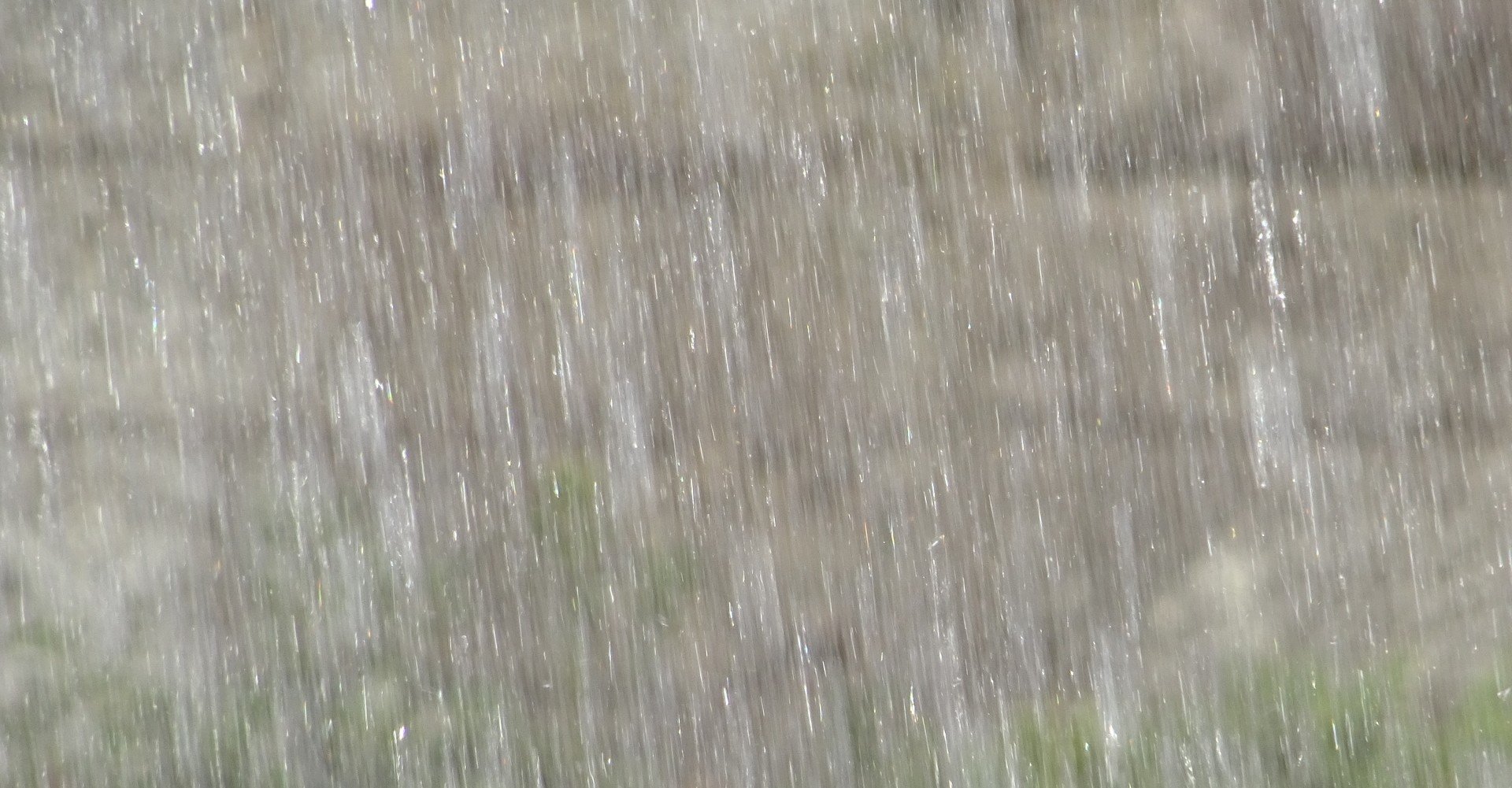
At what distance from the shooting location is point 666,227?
2049 mm

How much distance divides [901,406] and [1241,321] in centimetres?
50

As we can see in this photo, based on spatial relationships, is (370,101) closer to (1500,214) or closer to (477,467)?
(477,467)

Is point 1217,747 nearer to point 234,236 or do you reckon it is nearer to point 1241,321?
point 1241,321

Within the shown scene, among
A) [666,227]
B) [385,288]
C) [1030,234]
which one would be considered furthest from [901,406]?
[385,288]

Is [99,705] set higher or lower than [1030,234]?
lower

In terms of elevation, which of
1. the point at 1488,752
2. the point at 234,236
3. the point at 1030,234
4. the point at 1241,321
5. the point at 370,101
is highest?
the point at 370,101

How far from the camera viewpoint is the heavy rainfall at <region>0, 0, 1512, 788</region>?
196cm

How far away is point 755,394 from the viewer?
203 centimetres

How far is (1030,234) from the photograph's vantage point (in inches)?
78.7

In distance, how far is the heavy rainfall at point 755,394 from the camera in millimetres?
1958

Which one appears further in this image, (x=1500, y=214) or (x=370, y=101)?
(x=370, y=101)

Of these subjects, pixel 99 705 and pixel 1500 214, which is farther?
pixel 99 705

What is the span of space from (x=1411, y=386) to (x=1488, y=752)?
1.75 feet

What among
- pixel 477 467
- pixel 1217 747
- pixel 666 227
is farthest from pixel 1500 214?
pixel 477 467
